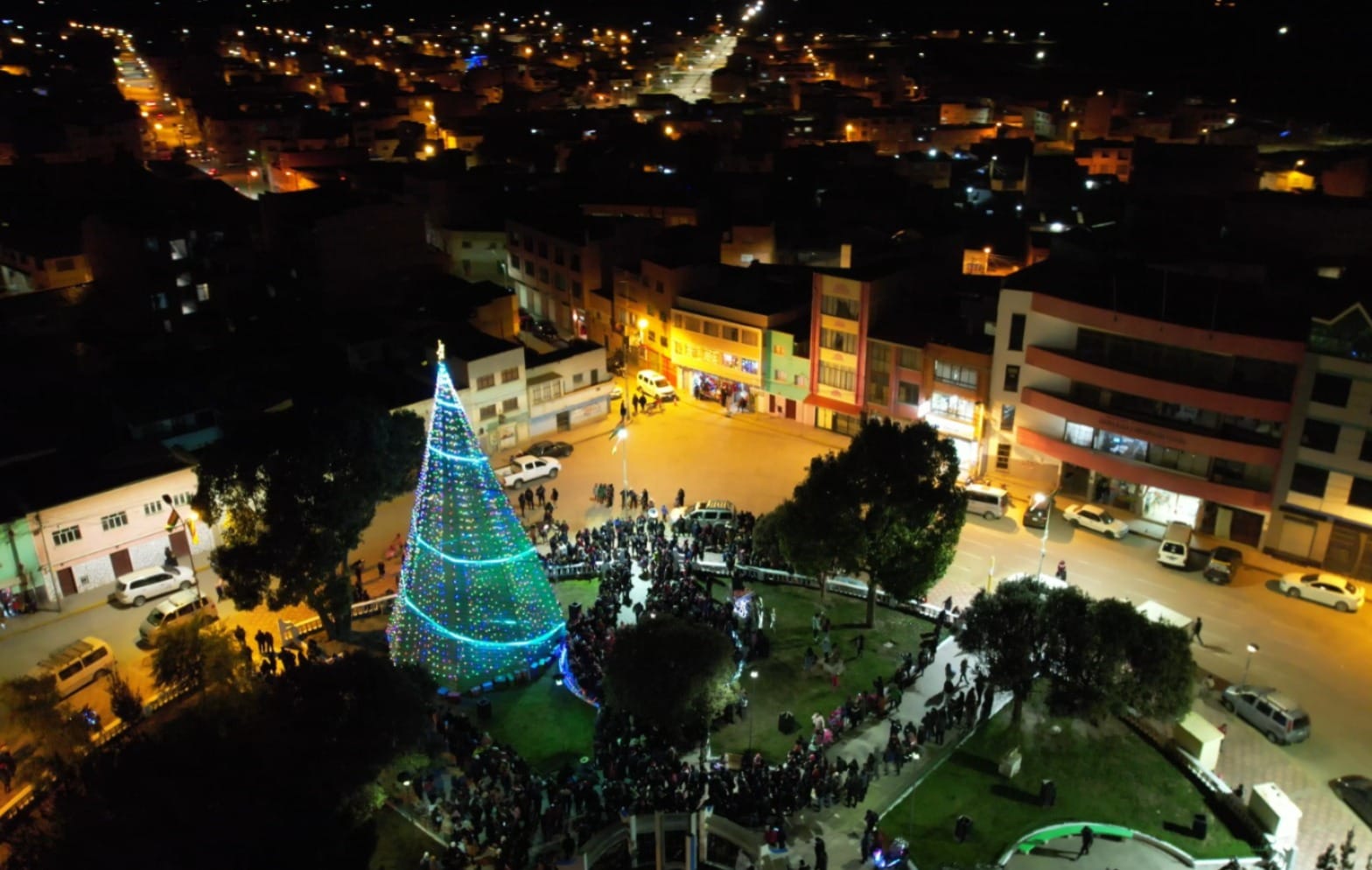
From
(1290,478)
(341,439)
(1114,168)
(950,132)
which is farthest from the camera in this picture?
(950,132)

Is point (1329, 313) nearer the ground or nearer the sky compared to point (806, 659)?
nearer the sky

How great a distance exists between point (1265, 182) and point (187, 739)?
83124mm

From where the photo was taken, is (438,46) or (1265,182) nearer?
(1265,182)

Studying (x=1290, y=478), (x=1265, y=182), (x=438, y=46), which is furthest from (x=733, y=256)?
(x=438, y=46)

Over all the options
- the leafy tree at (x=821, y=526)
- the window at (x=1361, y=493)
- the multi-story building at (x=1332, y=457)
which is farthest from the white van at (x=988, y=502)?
the window at (x=1361, y=493)

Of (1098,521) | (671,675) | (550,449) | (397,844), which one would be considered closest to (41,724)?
(397,844)

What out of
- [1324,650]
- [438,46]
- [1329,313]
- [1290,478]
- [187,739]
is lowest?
[1324,650]

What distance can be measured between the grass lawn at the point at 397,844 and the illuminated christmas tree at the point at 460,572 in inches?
170

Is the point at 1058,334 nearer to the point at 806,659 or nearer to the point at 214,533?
the point at 806,659

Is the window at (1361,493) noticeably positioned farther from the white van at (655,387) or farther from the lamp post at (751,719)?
the white van at (655,387)

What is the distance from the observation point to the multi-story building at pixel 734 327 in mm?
46156

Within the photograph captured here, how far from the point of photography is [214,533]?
34406 millimetres

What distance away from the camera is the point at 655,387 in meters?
49.5

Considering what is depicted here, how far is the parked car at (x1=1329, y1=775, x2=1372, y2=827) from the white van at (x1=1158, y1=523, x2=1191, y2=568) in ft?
33.4
